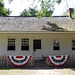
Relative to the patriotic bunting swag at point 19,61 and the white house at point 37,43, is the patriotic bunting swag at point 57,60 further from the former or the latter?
the white house at point 37,43

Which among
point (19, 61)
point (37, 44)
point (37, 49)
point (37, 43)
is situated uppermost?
point (37, 43)

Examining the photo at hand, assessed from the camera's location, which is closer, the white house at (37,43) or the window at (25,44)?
the white house at (37,43)

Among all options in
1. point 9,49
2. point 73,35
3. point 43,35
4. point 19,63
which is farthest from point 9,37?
point 73,35

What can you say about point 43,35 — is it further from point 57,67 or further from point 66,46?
point 57,67

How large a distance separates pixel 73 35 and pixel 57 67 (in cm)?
560

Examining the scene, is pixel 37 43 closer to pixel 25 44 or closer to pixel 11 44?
pixel 25 44

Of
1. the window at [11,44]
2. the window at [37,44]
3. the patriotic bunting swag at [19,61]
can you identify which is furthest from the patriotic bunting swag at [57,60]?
the window at [11,44]

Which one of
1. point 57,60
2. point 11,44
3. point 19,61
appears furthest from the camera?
point 11,44

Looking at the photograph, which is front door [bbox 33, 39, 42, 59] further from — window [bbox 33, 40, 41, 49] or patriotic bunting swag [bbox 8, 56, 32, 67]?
patriotic bunting swag [bbox 8, 56, 32, 67]

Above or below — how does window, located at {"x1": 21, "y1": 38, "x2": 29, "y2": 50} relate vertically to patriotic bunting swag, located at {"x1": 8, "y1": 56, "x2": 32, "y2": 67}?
above

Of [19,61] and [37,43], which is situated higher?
[37,43]

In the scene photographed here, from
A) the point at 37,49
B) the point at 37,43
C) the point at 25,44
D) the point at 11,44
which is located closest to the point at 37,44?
the point at 37,43

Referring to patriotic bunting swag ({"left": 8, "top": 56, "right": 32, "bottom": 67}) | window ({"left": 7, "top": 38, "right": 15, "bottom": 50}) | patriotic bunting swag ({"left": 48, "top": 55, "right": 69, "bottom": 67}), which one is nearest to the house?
window ({"left": 7, "top": 38, "right": 15, "bottom": 50})

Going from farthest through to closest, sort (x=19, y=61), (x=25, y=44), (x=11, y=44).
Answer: (x=25, y=44), (x=11, y=44), (x=19, y=61)
